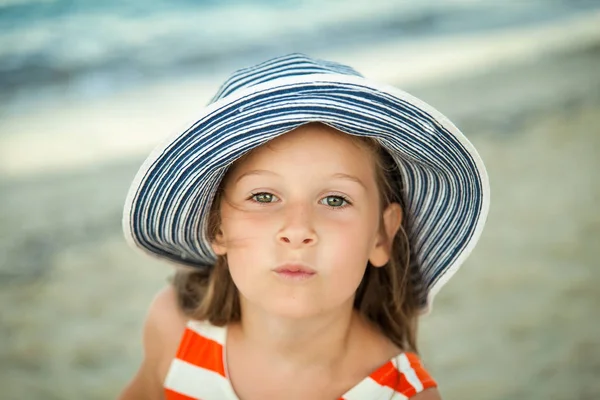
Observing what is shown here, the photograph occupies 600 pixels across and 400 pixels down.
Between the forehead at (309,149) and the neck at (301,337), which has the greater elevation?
the forehead at (309,149)

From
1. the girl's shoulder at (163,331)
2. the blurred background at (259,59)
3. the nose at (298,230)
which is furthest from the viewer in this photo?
the blurred background at (259,59)

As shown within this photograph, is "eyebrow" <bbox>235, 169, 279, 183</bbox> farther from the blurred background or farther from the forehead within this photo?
the blurred background

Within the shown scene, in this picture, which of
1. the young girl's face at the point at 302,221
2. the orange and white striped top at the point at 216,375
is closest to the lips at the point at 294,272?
the young girl's face at the point at 302,221

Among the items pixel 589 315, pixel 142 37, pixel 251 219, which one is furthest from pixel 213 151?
pixel 142 37

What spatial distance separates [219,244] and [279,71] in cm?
51

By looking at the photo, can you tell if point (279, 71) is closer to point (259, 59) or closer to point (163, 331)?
point (163, 331)

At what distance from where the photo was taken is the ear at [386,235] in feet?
6.93

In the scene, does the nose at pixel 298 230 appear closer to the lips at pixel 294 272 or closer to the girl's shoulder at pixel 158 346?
the lips at pixel 294 272

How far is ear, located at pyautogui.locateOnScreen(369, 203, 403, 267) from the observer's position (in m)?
2.11

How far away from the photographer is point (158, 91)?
6.71 m

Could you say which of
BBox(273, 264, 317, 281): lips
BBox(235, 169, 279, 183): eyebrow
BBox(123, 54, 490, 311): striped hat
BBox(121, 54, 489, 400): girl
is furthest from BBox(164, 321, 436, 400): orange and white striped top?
BBox(235, 169, 279, 183): eyebrow

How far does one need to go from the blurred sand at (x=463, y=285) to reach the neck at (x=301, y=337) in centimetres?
107

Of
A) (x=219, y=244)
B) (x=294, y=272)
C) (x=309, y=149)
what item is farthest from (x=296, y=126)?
(x=219, y=244)

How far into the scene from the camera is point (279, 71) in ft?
6.36
